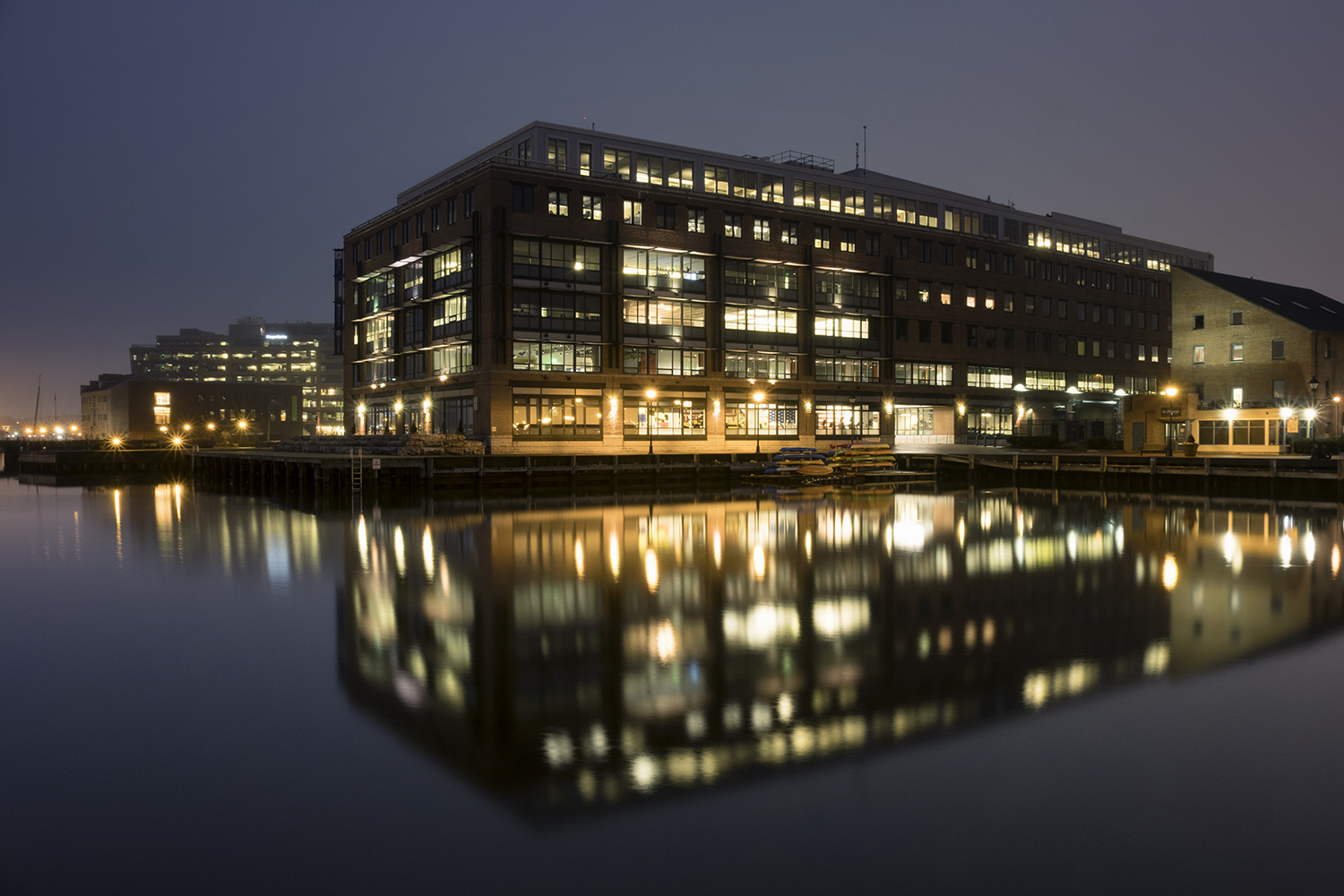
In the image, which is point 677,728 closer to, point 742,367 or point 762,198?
point 742,367

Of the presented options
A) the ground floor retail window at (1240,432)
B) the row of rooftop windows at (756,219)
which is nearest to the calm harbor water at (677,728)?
the ground floor retail window at (1240,432)

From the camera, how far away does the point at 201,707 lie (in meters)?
12.5

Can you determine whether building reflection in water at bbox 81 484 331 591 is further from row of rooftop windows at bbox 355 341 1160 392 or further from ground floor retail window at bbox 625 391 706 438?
ground floor retail window at bbox 625 391 706 438

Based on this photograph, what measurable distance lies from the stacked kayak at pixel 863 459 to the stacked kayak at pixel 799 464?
1.21m

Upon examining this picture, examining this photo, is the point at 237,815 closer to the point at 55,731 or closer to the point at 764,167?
the point at 55,731

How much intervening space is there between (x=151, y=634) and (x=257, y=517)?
81.8 feet

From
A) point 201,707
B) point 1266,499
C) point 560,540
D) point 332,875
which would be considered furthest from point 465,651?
point 1266,499

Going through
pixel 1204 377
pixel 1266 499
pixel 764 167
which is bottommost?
pixel 1266 499

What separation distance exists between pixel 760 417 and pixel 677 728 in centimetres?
6989

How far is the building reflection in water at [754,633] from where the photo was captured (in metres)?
10.6

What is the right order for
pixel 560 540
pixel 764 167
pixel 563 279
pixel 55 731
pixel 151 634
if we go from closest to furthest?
1. pixel 55 731
2. pixel 151 634
3. pixel 560 540
4. pixel 563 279
5. pixel 764 167

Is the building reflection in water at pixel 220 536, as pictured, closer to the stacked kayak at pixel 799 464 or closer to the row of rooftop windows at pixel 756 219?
the stacked kayak at pixel 799 464

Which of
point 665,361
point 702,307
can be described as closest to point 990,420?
point 702,307

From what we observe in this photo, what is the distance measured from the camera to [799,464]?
60.3m
